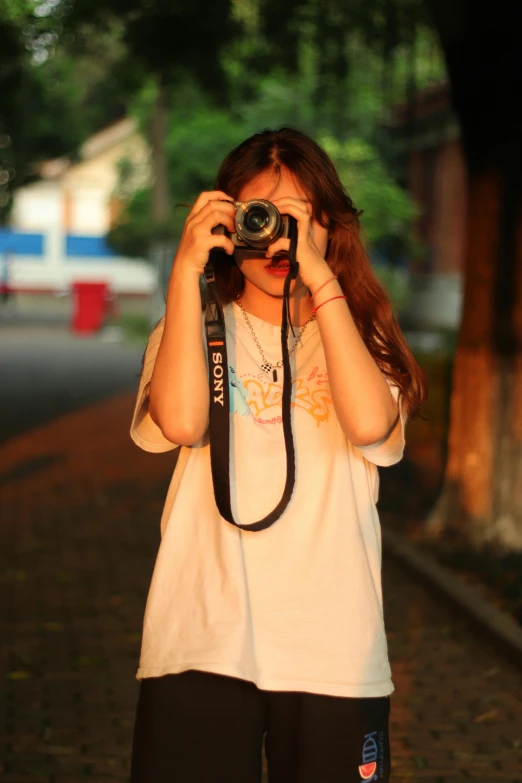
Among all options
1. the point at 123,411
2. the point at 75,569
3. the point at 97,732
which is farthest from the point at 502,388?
the point at 123,411

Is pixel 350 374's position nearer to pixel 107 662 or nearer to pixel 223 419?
pixel 223 419

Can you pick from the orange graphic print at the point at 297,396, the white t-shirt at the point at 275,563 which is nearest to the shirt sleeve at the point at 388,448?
the white t-shirt at the point at 275,563

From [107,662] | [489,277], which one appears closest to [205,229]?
[107,662]

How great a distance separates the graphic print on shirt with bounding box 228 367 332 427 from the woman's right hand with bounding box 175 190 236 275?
226mm

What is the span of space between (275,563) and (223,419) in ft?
0.91

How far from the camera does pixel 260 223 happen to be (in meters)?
2.35

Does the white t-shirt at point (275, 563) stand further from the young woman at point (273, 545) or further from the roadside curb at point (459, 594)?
the roadside curb at point (459, 594)

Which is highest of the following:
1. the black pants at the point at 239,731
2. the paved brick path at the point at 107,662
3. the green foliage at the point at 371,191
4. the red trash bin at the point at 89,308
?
the green foliage at the point at 371,191

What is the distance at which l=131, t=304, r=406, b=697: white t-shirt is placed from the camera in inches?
93.7

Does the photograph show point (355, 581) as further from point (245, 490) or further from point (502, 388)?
point (502, 388)

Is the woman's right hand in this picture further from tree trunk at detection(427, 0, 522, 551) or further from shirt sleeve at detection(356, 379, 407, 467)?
tree trunk at detection(427, 0, 522, 551)

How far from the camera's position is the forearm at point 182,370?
2.37m

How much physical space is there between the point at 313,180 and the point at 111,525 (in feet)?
20.7

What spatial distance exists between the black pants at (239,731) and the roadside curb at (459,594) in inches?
134
